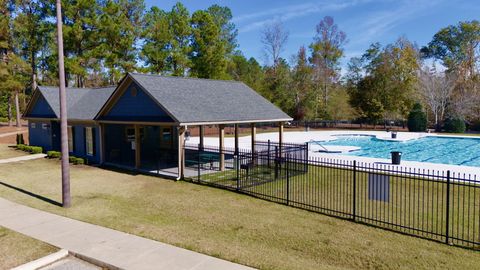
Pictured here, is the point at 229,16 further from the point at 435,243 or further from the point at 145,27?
the point at 435,243

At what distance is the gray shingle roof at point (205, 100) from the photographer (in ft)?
60.3

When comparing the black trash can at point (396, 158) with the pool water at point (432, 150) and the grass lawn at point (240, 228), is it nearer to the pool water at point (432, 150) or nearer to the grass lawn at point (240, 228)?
the pool water at point (432, 150)

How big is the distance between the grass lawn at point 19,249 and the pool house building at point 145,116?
863 cm

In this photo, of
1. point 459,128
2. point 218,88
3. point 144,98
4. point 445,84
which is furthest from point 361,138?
point 144,98

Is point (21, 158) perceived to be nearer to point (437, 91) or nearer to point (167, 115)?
point (167, 115)

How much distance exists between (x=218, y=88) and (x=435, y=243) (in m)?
17.4

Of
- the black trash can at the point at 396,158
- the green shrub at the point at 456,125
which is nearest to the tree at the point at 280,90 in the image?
the green shrub at the point at 456,125

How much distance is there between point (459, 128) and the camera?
4675cm

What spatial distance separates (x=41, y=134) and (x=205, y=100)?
55.5 feet

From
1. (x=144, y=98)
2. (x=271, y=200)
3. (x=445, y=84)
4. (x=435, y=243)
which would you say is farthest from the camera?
(x=445, y=84)

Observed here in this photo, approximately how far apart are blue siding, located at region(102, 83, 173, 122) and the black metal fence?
151 inches

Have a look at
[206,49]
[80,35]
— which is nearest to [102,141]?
[80,35]

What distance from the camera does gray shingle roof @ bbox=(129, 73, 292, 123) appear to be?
60.3ft

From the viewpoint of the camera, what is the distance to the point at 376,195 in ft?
35.1
